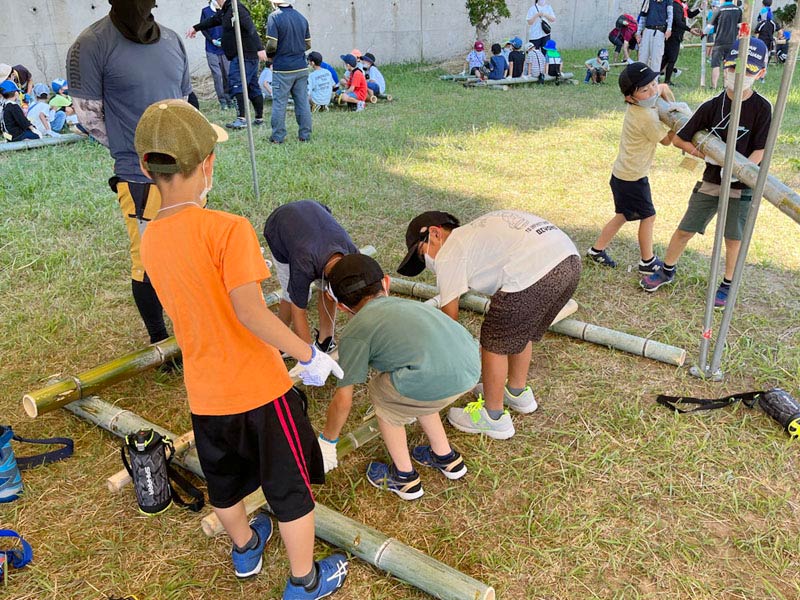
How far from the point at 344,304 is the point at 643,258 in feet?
9.87

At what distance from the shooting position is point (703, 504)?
2674mm

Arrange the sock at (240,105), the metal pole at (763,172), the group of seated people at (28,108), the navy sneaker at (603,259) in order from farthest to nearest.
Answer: the sock at (240,105), the group of seated people at (28,108), the navy sneaker at (603,259), the metal pole at (763,172)

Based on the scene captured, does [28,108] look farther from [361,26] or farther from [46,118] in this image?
[361,26]

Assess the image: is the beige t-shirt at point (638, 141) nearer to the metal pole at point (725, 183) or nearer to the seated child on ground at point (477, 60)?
the metal pole at point (725, 183)


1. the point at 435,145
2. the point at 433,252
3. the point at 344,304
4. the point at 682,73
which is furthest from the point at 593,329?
the point at 682,73

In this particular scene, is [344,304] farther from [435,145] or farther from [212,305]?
[435,145]

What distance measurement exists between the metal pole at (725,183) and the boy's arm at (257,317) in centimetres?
229

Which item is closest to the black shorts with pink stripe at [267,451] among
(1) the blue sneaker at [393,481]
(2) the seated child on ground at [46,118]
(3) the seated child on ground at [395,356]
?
(3) the seated child on ground at [395,356]

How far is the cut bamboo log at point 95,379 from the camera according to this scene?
309 cm

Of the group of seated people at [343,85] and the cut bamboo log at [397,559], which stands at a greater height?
the group of seated people at [343,85]

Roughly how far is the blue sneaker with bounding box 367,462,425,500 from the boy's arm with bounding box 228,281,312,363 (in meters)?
1.12

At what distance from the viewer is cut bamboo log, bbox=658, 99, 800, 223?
3.13 meters

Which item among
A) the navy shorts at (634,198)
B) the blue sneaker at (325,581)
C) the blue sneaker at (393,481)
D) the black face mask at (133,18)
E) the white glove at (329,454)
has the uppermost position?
the black face mask at (133,18)

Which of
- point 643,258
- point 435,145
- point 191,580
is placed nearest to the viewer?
point 191,580
